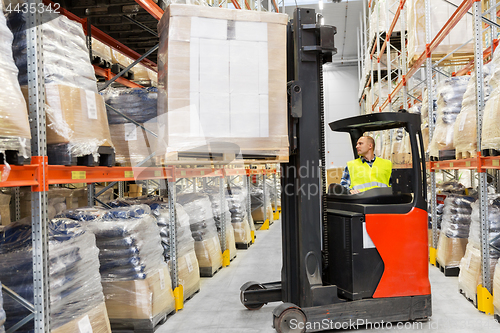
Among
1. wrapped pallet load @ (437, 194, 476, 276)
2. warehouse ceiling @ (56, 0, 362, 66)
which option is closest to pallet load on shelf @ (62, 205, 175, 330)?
warehouse ceiling @ (56, 0, 362, 66)

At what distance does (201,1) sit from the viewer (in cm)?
507

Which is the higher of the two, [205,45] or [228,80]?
[205,45]

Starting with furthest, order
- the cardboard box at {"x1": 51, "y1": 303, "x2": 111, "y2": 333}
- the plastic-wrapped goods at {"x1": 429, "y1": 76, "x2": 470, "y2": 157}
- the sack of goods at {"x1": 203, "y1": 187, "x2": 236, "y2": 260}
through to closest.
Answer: the sack of goods at {"x1": 203, "y1": 187, "x2": 236, "y2": 260}, the plastic-wrapped goods at {"x1": 429, "y1": 76, "x2": 470, "y2": 157}, the cardboard box at {"x1": 51, "y1": 303, "x2": 111, "y2": 333}

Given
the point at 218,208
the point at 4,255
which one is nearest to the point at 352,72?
the point at 218,208

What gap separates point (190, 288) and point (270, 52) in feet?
10.5

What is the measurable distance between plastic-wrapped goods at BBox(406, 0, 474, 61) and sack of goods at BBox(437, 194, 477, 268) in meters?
2.59

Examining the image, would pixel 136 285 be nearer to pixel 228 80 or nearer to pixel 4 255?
pixel 4 255

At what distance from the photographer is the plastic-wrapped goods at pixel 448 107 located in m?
5.35

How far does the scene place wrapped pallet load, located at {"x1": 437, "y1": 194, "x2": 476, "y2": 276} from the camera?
5.43 m

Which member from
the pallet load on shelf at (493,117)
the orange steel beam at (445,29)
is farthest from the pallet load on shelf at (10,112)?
the orange steel beam at (445,29)

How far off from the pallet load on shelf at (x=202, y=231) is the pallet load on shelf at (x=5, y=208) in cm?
215

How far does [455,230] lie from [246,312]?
320 centimetres

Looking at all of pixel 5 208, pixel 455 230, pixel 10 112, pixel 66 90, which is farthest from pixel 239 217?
pixel 10 112

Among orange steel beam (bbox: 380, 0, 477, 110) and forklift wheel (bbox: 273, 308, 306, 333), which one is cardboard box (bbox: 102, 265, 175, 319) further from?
orange steel beam (bbox: 380, 0, 477, 110)
